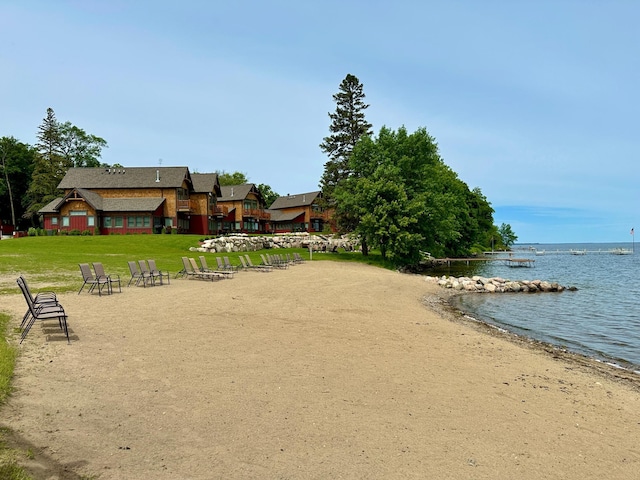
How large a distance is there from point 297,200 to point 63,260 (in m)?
54.8

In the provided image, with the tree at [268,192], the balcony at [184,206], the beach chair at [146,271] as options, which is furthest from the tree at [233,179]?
the beach chair at [146,271]

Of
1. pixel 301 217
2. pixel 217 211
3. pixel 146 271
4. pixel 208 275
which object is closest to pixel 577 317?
pixel 208 275

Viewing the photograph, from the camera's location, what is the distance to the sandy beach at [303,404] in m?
4.68

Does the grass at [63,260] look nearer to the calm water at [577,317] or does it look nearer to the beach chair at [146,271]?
the beach chair at [146,271]

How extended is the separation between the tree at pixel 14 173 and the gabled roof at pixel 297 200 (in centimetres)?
4222

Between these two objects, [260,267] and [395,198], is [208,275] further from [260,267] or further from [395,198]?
[395,198]

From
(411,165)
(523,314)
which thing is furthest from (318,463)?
(411,165)

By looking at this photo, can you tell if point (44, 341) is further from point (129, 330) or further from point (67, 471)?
point (67, 471)

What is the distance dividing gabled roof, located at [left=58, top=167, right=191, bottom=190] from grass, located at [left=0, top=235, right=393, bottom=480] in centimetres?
1137

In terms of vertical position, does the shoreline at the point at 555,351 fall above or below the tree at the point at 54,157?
below

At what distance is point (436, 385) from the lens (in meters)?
7.47

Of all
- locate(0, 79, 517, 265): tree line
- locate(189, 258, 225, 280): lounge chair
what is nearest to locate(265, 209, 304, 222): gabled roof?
locate(0, 79, 517, 265): tree line

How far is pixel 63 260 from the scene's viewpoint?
26.9 meters

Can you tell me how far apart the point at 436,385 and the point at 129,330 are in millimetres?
7156
